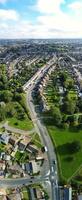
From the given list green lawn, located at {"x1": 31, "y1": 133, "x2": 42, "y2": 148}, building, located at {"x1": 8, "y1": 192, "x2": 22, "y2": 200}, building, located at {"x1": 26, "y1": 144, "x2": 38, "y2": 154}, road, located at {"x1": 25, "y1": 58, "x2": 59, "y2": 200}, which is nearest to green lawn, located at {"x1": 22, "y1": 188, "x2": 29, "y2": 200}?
building, located at {"x1": 8, "y1": 192, "x2": 22, "y2": 200}

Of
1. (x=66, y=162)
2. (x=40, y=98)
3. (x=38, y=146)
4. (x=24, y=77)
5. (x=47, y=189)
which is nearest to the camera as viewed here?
(x=47, y=189)

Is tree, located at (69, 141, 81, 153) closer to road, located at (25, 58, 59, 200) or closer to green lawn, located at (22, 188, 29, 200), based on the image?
road, located at (25, 58, 59, 200)

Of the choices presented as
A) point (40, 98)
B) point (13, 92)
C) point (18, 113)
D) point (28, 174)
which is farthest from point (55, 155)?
point (13, 92)

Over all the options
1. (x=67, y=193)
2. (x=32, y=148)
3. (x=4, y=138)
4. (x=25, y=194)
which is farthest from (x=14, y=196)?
(x=4, y=138)

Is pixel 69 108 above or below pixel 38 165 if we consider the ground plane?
above

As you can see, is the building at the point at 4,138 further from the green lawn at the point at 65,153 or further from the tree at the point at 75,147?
the tree at the point at 75,147

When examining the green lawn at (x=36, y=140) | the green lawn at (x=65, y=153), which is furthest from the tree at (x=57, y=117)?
the green lawn at (x=36, y=140)

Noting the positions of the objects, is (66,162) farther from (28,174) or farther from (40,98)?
(40,98)

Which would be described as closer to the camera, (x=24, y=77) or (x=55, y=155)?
(x=55, y=155)
